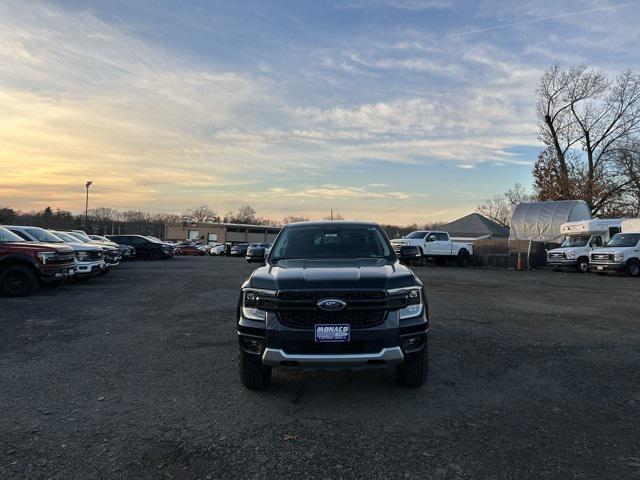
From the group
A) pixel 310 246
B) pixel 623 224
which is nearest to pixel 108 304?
pixel 310 246

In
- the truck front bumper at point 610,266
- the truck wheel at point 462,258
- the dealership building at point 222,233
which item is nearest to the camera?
the truck front bumper at point 610,266

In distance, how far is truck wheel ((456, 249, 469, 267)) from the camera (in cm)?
3079

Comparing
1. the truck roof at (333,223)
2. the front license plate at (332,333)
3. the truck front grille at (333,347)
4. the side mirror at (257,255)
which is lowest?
the truck front grille at (333,347)

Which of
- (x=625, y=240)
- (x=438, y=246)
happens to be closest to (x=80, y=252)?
(x=438, y=246)

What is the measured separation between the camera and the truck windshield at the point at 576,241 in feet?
83.7

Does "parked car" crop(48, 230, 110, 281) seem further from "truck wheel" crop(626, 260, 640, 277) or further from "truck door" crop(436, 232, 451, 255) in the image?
"truck wheel" crop(626, 260, 640, 277)

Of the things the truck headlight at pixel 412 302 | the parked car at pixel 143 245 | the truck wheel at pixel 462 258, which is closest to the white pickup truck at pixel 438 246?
the truck wheel at pixel 462 258

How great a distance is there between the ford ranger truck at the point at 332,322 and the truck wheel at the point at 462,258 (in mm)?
27453

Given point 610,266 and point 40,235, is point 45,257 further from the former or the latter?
point 610,266

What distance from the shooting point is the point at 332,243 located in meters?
5.80

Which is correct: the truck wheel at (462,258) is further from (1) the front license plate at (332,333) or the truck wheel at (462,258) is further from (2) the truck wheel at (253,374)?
(1) the front license plate at (332,333)

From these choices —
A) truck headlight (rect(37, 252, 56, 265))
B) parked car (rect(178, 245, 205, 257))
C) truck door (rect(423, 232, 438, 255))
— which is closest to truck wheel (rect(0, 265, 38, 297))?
truck headlight (rect(37, 252, 56, 265))

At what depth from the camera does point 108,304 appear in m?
10.6


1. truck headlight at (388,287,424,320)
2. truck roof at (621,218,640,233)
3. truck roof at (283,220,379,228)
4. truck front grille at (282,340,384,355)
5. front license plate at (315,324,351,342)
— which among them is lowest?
truck front grille at (282,340,384,355)
